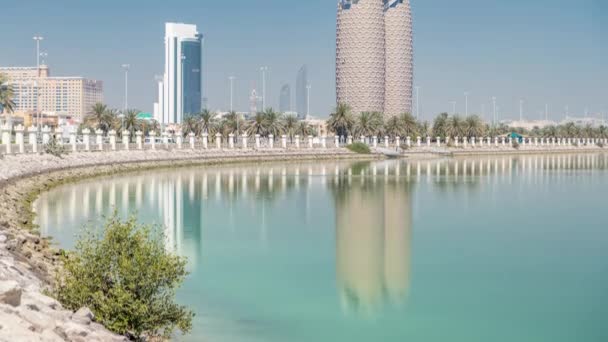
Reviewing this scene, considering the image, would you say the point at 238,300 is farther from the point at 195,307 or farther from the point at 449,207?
the point at 449,207

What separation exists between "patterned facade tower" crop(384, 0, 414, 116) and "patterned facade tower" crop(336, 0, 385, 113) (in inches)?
485

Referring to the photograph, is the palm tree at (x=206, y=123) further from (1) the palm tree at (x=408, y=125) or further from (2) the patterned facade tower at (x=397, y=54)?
(2) the patterned facade tower at (x=397, y=54)

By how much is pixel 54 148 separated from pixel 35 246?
32.6 m

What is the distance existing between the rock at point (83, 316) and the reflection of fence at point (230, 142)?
117ft

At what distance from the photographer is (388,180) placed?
57562mm

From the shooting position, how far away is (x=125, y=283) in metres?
12.0

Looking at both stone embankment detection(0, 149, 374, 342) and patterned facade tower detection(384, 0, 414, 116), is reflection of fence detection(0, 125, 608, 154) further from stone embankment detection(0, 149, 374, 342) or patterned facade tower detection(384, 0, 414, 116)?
→ patterned facade tower detection(384, 0, 414, 116)

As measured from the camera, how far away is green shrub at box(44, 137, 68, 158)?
1988 inches

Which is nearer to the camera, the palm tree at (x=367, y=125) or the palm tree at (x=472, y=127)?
the palm tree at (x=367, y=125)

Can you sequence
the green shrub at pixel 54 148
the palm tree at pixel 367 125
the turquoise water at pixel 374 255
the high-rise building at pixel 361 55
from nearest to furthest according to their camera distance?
the turquoise water at pixel 374 255 < the green shrub at pixel 54 148 < the palm tree at pixel 367 125 < the high-rise building at pixel 361 55

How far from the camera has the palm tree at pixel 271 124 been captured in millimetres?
99000

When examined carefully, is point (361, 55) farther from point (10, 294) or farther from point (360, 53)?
point (10, 294)

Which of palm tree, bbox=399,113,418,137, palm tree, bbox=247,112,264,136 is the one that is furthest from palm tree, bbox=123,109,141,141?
palm tree, bbox=399,113,418,137

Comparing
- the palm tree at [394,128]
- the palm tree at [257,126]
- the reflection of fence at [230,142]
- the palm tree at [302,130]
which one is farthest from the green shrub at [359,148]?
the palm tree at [394,128]
